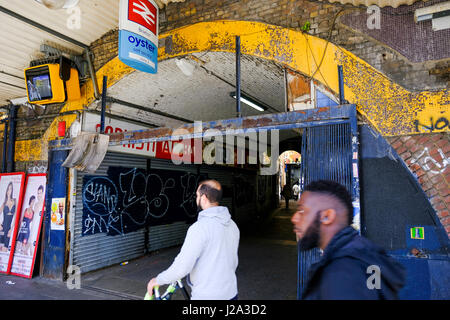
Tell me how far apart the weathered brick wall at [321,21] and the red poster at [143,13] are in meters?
0.58

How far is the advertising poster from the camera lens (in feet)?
19.4

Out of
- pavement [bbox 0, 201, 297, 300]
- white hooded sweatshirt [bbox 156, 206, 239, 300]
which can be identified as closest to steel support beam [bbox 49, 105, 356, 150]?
white hooded sweatshirt [bbox 156, 206, 239, 300]

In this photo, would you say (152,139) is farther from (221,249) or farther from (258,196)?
(258,196)

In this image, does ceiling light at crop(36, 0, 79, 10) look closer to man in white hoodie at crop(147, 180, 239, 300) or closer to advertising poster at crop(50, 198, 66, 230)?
man in white hoodie at crop(147, 180, 239, 300)

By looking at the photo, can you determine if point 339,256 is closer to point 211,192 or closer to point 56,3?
point 211,192

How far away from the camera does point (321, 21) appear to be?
167 inches

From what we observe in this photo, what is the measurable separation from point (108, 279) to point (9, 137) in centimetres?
435

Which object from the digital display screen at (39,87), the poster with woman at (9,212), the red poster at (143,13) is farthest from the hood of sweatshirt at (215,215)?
the poster with woman at (9,212)

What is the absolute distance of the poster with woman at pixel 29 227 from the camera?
6.09 meters

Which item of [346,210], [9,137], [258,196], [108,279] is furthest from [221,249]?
[258,196]

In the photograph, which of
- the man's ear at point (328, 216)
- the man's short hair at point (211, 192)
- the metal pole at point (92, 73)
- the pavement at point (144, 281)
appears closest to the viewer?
the man's ear at point (328, 216)

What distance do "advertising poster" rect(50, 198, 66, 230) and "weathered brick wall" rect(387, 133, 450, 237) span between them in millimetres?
5974

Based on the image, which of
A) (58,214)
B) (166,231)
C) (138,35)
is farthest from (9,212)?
(138,35)
